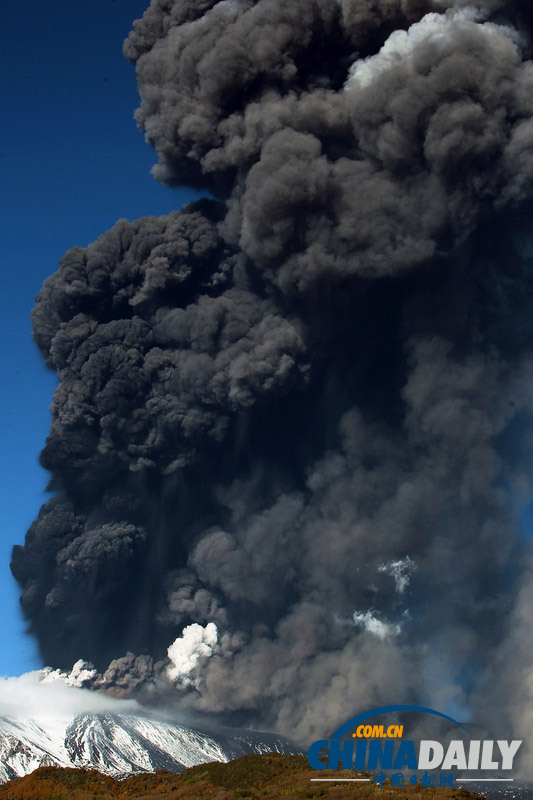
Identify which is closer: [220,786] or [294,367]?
[220,786]

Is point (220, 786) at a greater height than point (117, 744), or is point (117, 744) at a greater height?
point (117, 744)

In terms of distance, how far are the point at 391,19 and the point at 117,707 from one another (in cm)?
4789

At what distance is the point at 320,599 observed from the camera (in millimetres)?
54844

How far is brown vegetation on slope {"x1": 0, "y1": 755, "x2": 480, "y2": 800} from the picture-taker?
30203mm

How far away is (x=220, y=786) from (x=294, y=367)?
25370 millimetres

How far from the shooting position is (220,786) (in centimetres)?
3688

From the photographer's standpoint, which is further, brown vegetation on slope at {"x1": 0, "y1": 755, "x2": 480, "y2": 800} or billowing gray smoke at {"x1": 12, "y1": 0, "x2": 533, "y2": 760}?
billowing gray smoke at {"x1": 12, "y1": 0, "x2": 533, "y2": 760}

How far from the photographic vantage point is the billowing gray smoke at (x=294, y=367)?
4800 cm

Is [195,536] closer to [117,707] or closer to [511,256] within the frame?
[117,707]

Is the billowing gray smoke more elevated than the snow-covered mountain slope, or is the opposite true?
the billowing gray smoke

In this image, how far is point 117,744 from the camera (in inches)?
2092

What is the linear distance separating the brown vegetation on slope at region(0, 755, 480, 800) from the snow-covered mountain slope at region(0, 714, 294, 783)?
6.90 metres

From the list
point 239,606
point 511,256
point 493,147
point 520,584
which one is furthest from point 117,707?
point 493,147

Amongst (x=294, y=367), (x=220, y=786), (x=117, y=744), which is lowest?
(x=220, y=786)
